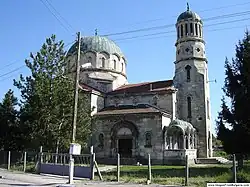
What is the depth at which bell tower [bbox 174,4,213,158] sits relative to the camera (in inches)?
1502

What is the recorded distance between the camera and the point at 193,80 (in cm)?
3969

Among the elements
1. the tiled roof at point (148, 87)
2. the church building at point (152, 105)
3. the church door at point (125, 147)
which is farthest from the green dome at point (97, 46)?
the church door at point (125, 147)

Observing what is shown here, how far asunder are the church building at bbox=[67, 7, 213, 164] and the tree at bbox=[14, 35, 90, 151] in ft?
15.5

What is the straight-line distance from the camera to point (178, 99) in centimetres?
3953

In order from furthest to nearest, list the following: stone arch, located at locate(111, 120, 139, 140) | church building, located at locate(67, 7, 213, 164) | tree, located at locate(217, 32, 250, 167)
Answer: stone arch, located at locate(111, 120, 139, 140) < church building, located at locate(67, 7, 213, 164) < tree, located at locate(217, 32, 250, 167)

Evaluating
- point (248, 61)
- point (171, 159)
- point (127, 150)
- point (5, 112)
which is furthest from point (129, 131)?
point (248, 61)

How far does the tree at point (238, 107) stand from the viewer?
21.4 meters

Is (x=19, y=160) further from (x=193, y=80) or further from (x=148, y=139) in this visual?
(x=193, y=80)

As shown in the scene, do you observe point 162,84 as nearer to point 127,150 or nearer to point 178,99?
point 178,99

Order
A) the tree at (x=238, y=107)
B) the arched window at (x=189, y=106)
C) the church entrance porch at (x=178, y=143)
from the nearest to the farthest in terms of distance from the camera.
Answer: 1. the tree at (x=238, y=107)
2. the church entrance porch at (x=178, y=143)
3. the arched window at (x=189, y=106)

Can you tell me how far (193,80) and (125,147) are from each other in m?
13.2

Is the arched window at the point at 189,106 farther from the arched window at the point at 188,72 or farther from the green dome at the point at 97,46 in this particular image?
the green dome at the point at 97,46

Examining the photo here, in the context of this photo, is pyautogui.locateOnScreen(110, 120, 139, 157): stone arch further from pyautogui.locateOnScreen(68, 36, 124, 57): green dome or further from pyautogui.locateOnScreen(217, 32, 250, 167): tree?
pyautogui.locateOnScreen(68, 36, 124, 57): green dome

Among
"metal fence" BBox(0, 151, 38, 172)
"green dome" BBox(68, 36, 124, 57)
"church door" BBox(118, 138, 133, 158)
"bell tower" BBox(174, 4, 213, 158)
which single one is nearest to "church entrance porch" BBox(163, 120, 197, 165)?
"bell tower" BBox(174, 4, 213, 158)
